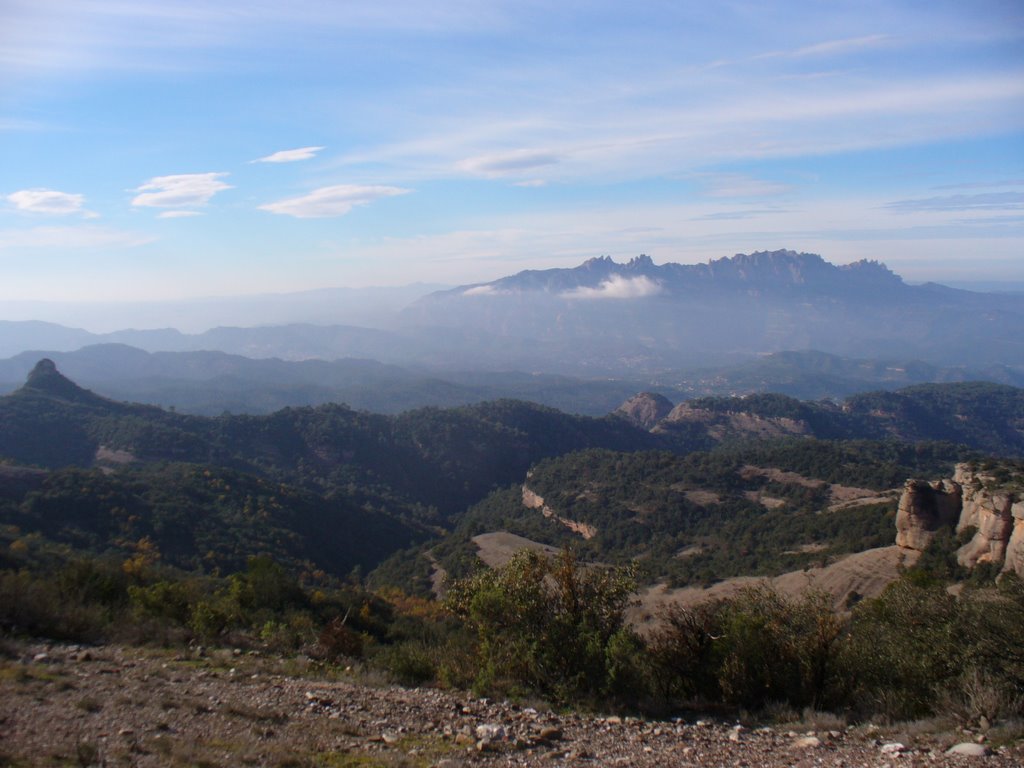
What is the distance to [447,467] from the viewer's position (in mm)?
87500

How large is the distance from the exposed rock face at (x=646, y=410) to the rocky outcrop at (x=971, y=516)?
8814 cm

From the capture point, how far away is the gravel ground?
8.05 meters

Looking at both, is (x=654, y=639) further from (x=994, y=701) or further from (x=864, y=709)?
(x=994, y=701)

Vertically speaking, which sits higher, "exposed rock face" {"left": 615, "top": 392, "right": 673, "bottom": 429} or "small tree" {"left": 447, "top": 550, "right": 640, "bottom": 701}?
"small tree" {"left": 447, "top": 550, "right": 640, "bottom": 701}

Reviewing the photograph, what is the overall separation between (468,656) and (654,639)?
3.82 m

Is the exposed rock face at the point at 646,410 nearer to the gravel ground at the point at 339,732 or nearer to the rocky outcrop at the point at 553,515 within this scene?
the rocky outcrop at the point at 553,515

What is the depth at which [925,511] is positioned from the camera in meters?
30.7

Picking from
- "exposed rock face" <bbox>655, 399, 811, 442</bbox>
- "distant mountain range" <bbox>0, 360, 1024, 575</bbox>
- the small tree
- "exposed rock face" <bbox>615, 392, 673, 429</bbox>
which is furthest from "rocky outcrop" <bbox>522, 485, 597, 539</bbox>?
"exposed rock face" <bbox>615, 392, 673, 429</bbox>

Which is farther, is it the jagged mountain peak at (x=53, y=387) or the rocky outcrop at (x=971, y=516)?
the jagged mountain peak at (x=53, y=387)

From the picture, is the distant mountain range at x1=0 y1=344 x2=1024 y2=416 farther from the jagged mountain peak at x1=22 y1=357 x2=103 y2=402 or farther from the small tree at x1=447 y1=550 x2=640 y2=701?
the small tree at x1=447 y1=550 x2=640 y2=701

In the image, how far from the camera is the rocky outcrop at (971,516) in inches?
1013

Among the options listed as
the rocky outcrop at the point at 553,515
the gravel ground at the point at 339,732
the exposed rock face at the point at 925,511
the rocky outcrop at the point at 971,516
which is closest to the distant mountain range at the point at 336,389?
the rocky outcrop at the point at 553,515

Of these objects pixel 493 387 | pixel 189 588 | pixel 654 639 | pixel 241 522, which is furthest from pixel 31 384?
pixel 493 387

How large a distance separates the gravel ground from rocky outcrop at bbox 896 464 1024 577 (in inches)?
802
